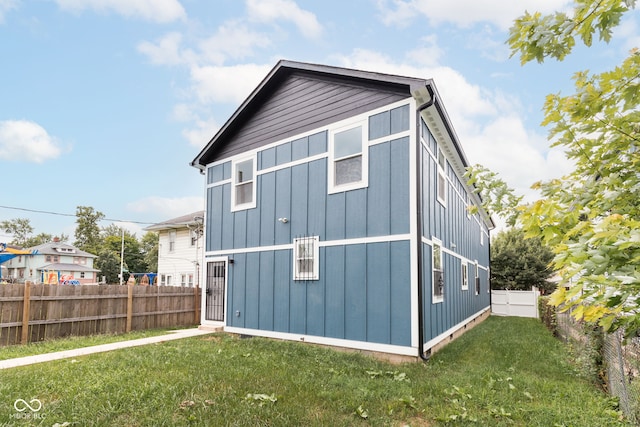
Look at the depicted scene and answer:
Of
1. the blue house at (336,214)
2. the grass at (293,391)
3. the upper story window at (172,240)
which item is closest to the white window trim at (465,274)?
the blue house at (336,214)

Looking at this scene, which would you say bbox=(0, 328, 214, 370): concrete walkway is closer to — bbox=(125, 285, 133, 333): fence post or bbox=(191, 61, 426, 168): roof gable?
bbox=(125, 285, 133, 333): fence post

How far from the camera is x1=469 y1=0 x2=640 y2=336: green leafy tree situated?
5.11 ft

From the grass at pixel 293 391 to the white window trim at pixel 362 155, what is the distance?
3346mm

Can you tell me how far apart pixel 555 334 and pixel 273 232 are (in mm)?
8502

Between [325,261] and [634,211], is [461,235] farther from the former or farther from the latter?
[634,211]

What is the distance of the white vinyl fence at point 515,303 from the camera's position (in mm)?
16891

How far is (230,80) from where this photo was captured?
1519 centimetres

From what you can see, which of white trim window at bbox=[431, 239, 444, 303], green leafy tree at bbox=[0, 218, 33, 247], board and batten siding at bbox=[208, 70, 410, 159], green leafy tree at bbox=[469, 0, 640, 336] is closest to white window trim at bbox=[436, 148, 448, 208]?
white trim window at bbox=[431, 239, 444, 303]

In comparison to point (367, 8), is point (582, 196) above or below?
below

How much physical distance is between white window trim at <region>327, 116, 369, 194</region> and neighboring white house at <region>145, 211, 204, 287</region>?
50.1ft

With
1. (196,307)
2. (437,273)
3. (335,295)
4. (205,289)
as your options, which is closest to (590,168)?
(335,295)

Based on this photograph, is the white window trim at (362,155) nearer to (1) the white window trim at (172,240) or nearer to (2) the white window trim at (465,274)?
(2) the white window trim at (465,274)

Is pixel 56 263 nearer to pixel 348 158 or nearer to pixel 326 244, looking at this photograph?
pixel 326 244

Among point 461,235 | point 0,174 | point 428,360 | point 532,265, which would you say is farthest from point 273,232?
point 0,174
